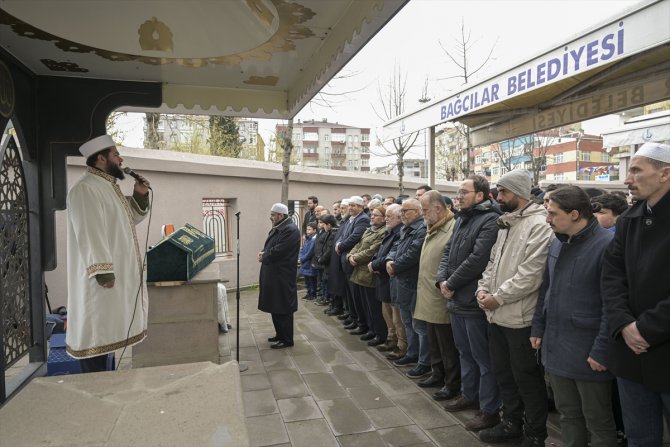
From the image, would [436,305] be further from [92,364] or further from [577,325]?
[92,364]

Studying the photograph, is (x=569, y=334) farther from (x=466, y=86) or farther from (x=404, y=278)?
(x=466, y=86)

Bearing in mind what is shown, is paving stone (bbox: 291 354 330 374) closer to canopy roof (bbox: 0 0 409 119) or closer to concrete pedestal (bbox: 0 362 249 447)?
canopy roof (bbox: 0 0 409 119)

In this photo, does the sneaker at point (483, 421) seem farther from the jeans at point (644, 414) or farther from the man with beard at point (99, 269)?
the man with beard at point (99, 269)

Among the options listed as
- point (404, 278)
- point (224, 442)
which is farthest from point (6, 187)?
point (404, 278)

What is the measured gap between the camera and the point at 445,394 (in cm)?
430

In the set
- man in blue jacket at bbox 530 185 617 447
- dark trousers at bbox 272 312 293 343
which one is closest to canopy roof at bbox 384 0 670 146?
man in blue jacket at bbox 530 185 617 447

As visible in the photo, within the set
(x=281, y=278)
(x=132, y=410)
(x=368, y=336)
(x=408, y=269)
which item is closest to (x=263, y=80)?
(x=408, y=269)

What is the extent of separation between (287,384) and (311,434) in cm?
121

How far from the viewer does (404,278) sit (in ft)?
16.6

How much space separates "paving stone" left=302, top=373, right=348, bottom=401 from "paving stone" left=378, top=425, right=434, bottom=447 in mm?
880

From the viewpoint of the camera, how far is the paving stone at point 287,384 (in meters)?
4.59

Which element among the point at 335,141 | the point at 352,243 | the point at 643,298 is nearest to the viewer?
the point at 643,298

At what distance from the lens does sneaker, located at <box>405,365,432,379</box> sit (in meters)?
4.93

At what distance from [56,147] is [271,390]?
10.6 feet
